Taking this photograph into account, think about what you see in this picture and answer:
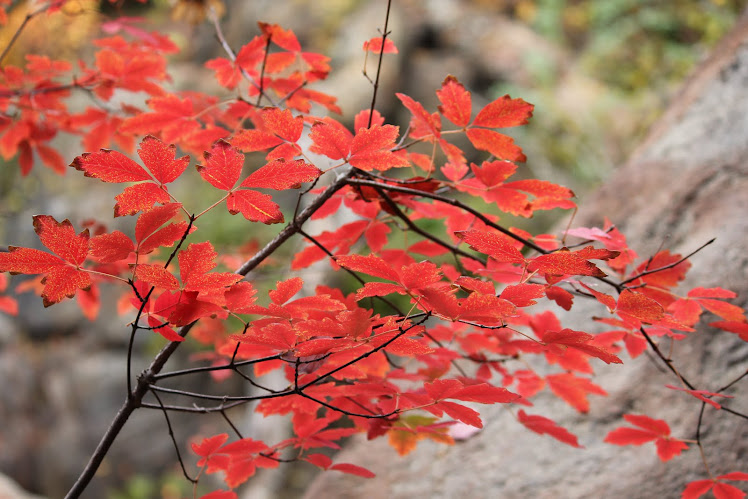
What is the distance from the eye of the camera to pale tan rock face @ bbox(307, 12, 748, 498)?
1271 millimetres

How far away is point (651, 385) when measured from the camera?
142cm

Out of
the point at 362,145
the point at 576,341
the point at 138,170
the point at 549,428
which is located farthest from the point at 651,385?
the point at 138,170

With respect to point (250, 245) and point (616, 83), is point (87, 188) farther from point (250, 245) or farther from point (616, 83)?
point (616, 83)

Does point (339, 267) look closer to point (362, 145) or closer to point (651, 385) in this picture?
point (362, 145)

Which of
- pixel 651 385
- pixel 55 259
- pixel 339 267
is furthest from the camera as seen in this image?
pixel 651 385

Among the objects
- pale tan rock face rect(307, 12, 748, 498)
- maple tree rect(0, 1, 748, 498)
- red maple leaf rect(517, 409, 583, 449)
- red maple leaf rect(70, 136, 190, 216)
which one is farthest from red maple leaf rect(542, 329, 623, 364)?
pale tan rock face rect(307, 12, 748, 498)

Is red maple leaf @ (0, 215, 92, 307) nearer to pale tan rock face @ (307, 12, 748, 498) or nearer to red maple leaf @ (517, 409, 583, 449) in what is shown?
red maple leaf @ (517, 409, 583, 449)

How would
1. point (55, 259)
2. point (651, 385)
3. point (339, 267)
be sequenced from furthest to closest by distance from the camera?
point (651, 385) < point (339, 267) < point (55, 259)

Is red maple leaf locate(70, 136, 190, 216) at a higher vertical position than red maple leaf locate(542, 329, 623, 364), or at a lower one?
higher

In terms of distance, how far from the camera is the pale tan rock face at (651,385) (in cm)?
127

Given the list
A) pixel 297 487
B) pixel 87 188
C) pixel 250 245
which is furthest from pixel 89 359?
pixel 250 245

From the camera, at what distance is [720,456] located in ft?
3.94

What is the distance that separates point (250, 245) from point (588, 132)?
440 centimetres

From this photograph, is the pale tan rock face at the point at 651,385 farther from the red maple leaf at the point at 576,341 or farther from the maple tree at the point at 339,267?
the red maple leaf at the point at 576,341
